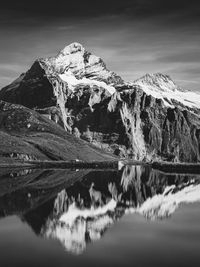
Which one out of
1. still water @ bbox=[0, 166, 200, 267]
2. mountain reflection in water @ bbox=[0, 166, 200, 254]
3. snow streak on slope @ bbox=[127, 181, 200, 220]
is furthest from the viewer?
snow streak on slope @ bbox=[127, 181, 200, 220]

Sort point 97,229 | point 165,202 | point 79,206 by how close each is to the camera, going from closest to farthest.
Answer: point 97,229 → point 79,206 → point 165,202

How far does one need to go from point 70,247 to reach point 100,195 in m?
75.6

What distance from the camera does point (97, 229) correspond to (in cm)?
8712

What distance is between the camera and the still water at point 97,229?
64.6 m

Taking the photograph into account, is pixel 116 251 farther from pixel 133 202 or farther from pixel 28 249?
pixel 133 202

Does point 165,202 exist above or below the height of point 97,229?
above

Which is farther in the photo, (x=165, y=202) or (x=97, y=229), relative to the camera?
(x=165, y=202)

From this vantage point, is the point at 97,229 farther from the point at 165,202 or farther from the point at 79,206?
the point at 165,202

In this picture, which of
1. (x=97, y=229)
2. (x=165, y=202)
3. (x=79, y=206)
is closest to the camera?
(x=97, y=229)

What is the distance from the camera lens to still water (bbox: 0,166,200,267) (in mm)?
64562

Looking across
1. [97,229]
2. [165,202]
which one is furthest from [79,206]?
[97,229]

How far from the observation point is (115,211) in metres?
111

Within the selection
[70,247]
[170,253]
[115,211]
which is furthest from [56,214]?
[170,253]

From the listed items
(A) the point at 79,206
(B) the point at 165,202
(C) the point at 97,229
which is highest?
(B) the point at 165,202
